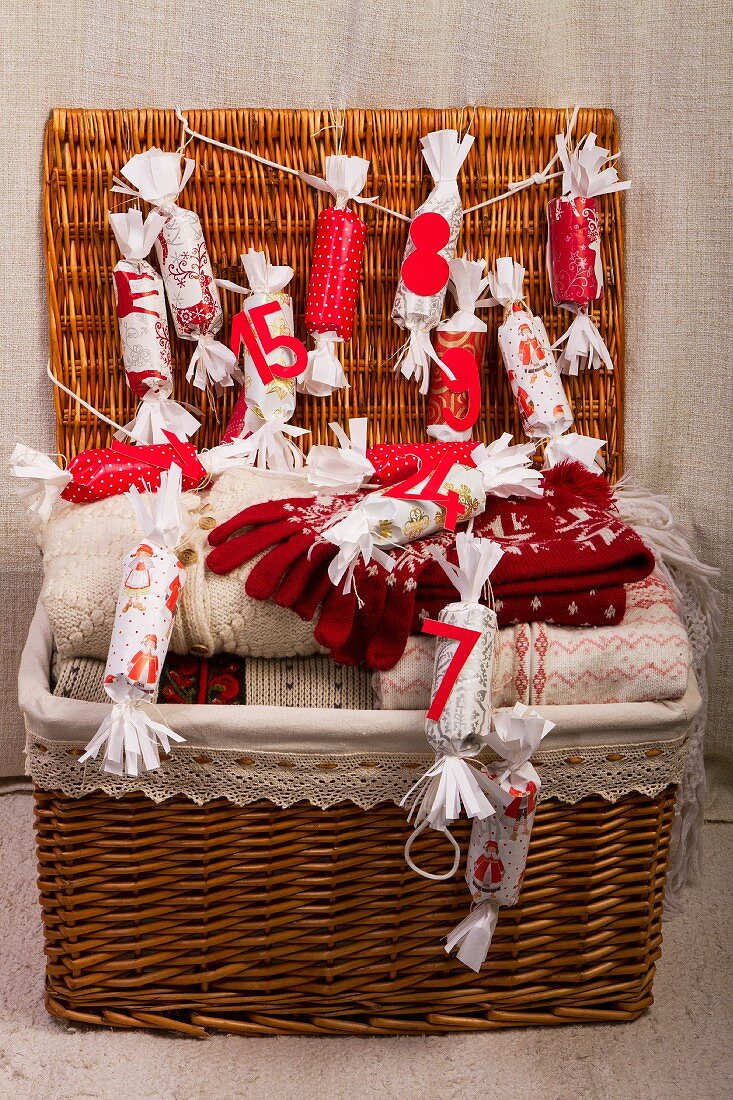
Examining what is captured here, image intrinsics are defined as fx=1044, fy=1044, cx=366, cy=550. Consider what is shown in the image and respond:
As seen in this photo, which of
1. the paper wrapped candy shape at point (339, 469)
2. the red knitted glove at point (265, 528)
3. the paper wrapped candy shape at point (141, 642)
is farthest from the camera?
the paper wrapped candy shape at point (339, 469)

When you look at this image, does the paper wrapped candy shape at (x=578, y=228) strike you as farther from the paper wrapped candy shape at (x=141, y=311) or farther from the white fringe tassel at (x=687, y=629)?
the paper wrapped candy shape at (x=141, y=311)

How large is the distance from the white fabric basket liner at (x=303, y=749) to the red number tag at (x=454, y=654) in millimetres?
47

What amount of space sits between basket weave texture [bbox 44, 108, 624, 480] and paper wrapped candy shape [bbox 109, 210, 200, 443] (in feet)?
0.17

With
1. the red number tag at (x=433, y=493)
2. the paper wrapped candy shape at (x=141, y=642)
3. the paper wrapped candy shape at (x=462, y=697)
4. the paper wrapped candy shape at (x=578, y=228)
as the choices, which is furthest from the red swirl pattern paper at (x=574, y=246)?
the paper wrapped candy shape at (x=141, y=642)

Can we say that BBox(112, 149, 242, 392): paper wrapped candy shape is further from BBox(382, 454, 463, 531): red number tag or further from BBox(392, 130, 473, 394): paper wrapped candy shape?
BBox(382, 454, 463, 531): red number tag

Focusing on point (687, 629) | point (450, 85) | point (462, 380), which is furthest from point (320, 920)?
point (450, 85)

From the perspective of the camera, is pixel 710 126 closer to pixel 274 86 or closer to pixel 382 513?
pixel 274 86

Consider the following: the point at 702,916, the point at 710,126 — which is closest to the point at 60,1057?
the point at 702,916

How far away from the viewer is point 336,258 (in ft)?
4.02

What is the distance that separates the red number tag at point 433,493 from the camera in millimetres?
987

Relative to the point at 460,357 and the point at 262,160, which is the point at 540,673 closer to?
the point at 460,357

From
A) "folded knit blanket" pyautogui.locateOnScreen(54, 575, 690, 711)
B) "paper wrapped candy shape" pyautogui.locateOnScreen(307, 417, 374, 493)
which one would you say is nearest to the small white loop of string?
"folded knit blanket" pyautogui.locateOnScreen(54, 575, 690, 711)

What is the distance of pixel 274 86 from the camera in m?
1.25

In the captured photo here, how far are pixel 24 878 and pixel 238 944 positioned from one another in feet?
1.24
